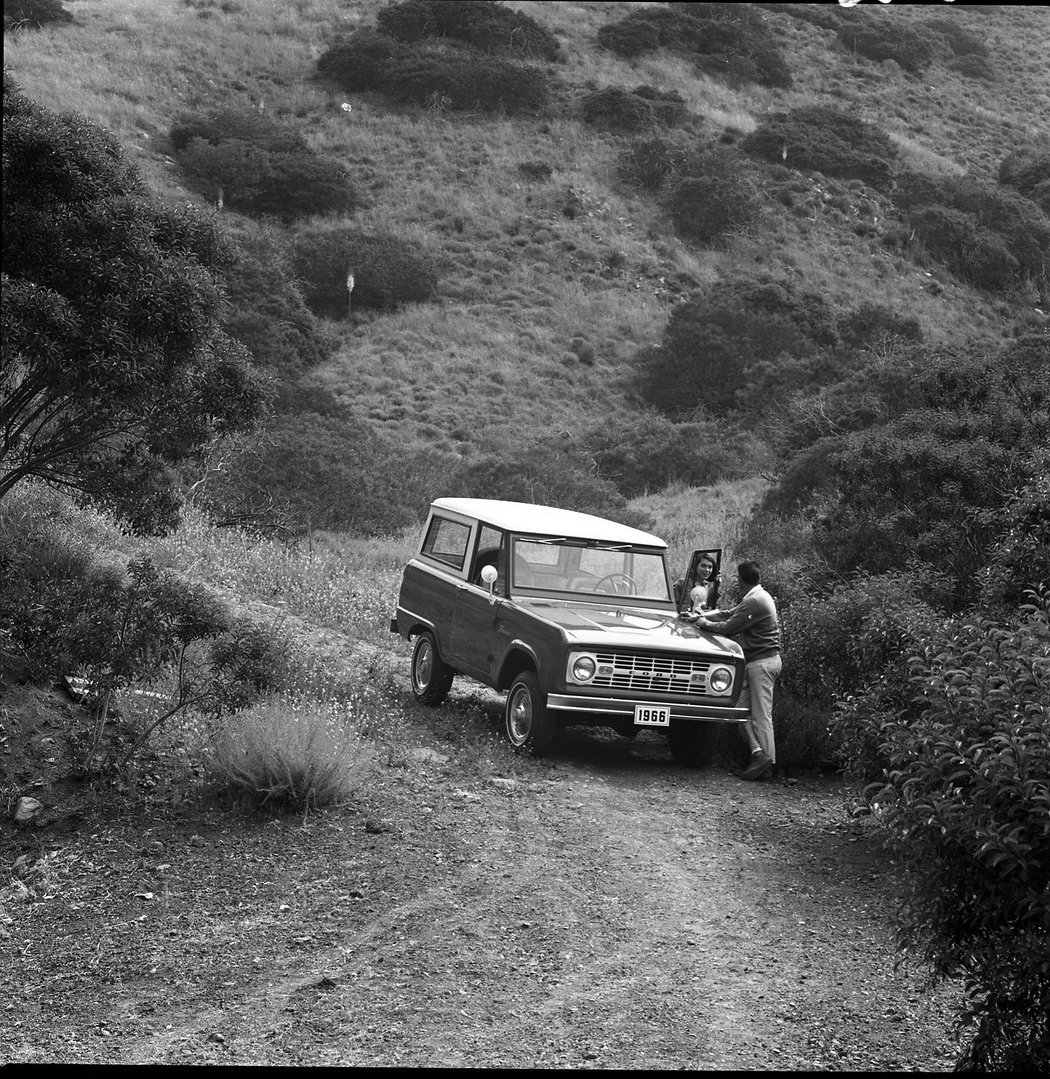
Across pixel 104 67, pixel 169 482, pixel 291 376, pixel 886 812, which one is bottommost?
pixel 291 376

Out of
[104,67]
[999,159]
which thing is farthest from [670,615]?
[999,159]

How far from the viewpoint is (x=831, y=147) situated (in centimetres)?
5994

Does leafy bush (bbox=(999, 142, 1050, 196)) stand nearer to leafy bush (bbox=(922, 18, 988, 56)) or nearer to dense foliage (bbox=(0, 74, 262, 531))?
leafy bush (bbox=(922, 18, 988, 56))

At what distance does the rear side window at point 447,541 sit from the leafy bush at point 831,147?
52.0 m

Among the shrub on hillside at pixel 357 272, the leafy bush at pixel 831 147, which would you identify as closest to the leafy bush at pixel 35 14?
the shrub on hillside at pixel 357 272

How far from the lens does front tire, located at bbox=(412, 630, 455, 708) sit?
11.7 metres

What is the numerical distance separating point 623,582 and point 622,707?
1767 millimetres

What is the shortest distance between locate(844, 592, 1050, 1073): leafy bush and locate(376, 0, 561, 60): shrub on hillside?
6077cm

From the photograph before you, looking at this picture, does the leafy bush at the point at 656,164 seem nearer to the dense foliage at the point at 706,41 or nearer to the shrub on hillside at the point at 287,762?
the dense foliage at the point at 706,41

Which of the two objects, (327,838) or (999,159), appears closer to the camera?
(327,838)

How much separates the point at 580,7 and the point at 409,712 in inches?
2664

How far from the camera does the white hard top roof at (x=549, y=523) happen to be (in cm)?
1097

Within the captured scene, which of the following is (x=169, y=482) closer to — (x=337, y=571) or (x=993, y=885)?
(x=993, y=885)

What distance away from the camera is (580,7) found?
233 ft
